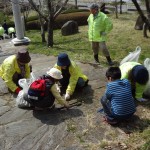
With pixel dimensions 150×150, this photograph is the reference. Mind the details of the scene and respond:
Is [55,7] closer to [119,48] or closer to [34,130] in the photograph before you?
[119,48]

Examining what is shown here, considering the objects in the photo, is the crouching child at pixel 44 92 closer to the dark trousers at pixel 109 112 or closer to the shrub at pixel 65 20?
the dark trousers at pixel 109 112

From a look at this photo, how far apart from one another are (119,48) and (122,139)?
671cm

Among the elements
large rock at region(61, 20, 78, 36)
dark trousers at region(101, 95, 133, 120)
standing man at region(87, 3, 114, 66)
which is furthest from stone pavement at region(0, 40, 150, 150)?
large rock at region(61, 20, 78, 36)

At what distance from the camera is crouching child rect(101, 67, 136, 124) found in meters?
5.16

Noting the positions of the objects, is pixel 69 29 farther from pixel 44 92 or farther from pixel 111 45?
pixel 44 92

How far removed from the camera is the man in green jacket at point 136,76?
581 centimetres

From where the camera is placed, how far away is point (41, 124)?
18.4ft

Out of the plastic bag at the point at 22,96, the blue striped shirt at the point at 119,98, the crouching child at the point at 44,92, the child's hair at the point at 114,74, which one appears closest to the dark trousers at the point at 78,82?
the plastic bag at the point at 22,96

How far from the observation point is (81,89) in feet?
22.5

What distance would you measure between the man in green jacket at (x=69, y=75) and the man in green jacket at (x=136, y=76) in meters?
0.96

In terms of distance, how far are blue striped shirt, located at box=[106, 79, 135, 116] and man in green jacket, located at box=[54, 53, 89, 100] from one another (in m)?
1.28

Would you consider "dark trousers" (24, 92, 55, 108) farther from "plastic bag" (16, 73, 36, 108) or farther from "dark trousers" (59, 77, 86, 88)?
"dark trousers" (59, 77, 86, 88)

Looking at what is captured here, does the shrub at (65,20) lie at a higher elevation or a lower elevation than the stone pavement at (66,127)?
lower

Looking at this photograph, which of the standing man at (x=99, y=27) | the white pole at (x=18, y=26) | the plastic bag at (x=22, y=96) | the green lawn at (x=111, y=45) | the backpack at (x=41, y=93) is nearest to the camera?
the backpack at (x=41, y=93)
